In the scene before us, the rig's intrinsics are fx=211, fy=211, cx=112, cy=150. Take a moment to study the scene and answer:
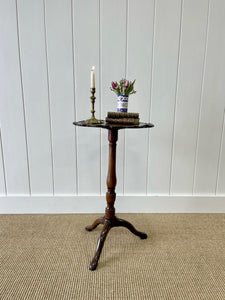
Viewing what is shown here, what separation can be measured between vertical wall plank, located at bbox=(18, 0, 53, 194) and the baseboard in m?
0.11

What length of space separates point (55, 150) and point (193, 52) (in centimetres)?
115

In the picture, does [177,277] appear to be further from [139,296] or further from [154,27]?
[154,27]

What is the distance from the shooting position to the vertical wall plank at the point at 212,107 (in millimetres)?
1362

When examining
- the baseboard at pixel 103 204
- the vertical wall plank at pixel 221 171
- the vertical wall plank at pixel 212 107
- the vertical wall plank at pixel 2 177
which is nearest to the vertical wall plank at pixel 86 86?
the baseboard at pixel 103 204

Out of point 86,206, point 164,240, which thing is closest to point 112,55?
point 86,206

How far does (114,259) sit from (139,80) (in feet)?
3.64

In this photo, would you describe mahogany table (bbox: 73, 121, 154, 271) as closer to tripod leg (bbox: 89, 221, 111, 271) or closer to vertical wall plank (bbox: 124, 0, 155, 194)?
tripod leg (bbox: 89, 221, 111, 271)

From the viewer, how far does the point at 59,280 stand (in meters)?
0.99

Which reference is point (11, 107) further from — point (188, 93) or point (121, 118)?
point (188, 93)

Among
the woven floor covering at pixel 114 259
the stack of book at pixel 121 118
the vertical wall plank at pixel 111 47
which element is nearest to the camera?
the woven floor covering at pixel 114 259

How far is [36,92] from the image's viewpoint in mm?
1432

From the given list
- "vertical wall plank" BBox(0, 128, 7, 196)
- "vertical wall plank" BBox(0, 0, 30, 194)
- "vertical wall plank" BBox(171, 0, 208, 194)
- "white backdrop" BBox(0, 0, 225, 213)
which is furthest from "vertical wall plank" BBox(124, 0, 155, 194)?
"vertical wall plank" BBox(0, 128, 7, 196)

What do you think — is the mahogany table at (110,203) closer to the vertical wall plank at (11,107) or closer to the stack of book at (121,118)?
the stack of book at (121,118)

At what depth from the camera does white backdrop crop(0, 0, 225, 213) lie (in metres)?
1.34
